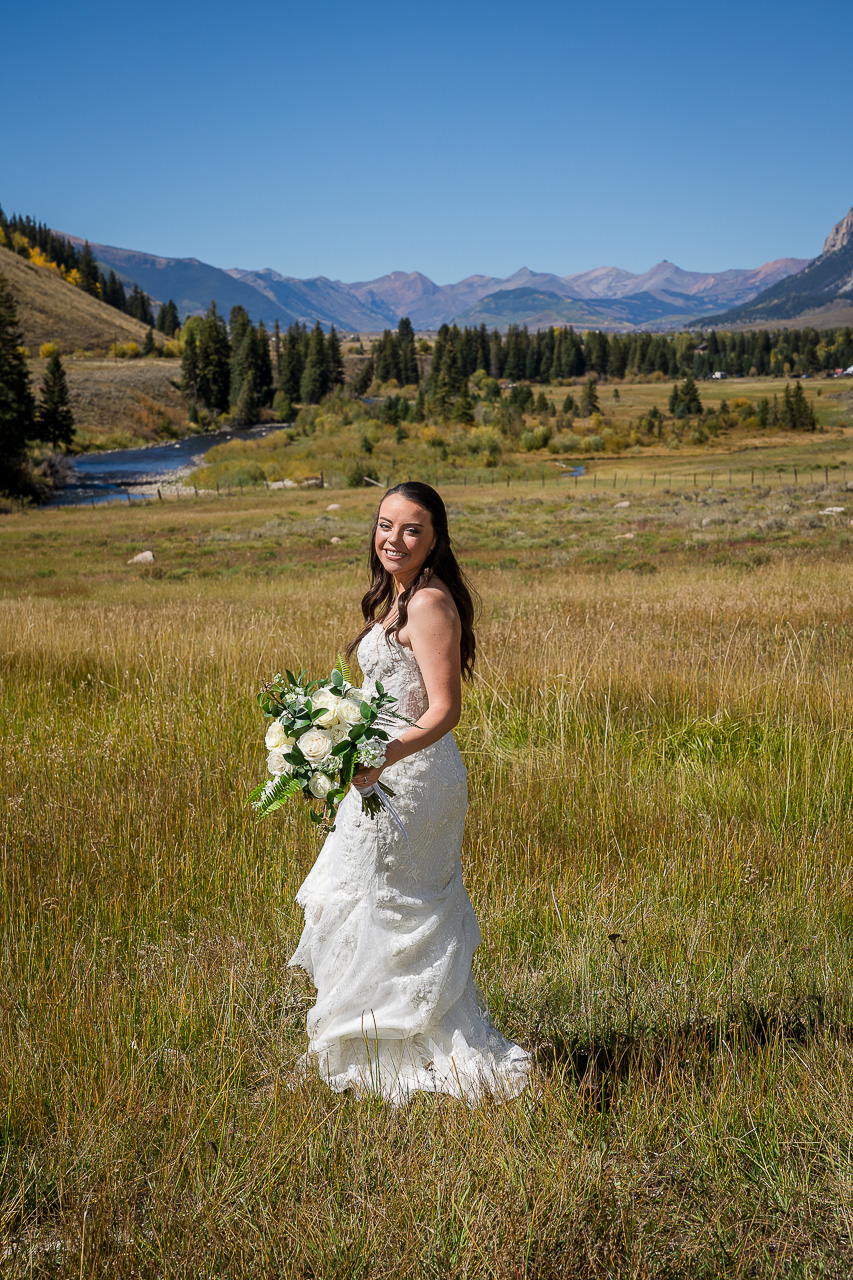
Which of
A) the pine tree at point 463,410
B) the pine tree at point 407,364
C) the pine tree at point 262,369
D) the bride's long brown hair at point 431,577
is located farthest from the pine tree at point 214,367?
the bride's long brown hair at point 431,577

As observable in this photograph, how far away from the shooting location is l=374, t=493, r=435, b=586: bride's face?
9.23 ft

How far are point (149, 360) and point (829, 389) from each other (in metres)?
104

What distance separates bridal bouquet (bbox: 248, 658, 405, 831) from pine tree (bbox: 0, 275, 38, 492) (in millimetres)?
53504

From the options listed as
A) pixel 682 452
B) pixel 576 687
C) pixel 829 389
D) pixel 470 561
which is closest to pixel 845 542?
A: pixel 470 561

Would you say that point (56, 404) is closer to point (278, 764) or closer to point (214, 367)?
point (214, 367)

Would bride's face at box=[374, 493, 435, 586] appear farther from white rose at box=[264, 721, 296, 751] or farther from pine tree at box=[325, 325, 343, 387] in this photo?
pine tree at box=[325, 325, 343, 387]

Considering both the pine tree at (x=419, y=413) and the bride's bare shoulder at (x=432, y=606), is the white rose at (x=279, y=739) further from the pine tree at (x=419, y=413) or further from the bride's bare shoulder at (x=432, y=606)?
the pine tree at (x=419, y=413)

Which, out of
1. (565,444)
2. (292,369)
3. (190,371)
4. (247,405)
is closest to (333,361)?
(292,369)

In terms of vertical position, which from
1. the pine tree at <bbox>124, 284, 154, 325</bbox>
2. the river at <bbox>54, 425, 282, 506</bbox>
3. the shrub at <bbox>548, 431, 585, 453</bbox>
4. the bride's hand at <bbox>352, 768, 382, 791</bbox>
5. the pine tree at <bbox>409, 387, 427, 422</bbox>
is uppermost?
the pine tree at <bbox>124, 284, 154, 325</bbox>

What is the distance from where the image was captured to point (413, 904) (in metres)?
2.71

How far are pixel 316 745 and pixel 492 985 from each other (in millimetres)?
1525

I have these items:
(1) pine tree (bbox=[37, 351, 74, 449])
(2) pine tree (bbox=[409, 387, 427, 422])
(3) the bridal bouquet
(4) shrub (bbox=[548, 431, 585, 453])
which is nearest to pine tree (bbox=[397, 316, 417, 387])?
(2) pine tree (bbox=[409, 387, 427, 422])

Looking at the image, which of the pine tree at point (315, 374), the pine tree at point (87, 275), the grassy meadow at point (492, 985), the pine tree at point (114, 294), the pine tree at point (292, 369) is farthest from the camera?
the pine tree at point (114, 294)

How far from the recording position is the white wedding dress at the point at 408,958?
2668mm
